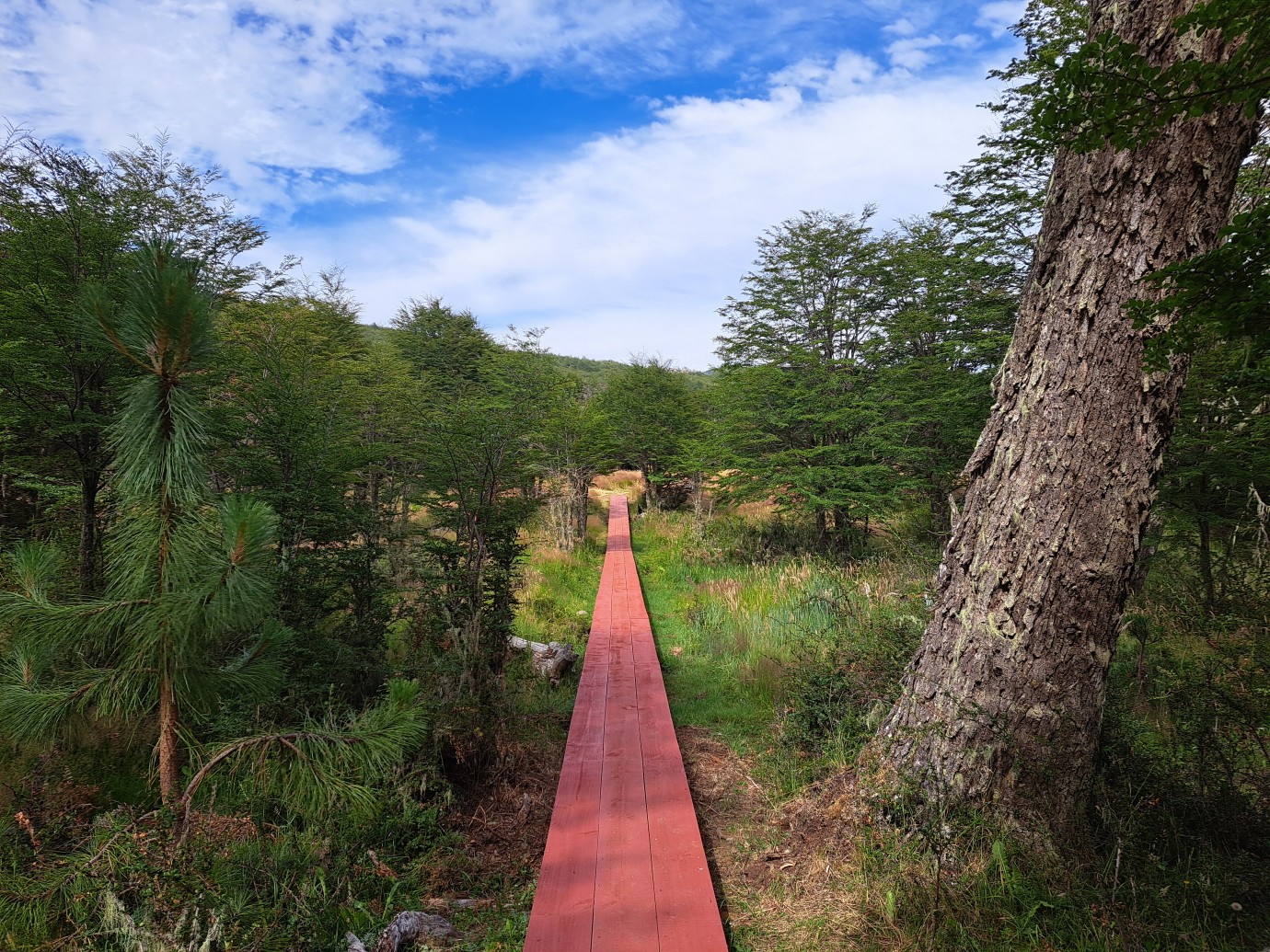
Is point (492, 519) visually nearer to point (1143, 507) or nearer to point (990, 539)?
point (990, 539)

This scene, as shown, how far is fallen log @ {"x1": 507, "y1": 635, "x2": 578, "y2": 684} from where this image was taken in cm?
629

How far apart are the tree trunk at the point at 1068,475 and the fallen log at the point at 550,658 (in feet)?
13.2

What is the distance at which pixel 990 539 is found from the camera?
119 inches

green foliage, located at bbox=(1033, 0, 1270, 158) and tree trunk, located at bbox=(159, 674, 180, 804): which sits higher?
green foliage, located at bbox=(1033, 0, 1270, 158)

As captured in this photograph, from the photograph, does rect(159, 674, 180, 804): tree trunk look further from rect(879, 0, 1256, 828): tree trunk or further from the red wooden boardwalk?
rect(879, 0, 1256, 828): tree trunk

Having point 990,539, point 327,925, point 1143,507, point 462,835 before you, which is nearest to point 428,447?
point 462,835

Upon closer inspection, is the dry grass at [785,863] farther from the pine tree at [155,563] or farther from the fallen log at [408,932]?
the pine tree at [155,563]

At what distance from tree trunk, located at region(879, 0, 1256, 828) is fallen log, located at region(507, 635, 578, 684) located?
4.03 m

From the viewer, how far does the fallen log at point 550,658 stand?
6293 mm

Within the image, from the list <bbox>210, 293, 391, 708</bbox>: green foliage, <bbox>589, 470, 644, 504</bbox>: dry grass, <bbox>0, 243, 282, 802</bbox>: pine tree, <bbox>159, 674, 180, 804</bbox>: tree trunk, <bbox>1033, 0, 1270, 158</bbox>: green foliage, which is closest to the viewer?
<bbox>1033, 0, 1270, 158</bbox>: green foliage

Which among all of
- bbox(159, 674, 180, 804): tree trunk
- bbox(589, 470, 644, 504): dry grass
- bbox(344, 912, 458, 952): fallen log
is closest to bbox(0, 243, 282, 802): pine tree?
bbox(159, 674, 180, 804): tree trunk

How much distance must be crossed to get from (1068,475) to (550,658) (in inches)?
206

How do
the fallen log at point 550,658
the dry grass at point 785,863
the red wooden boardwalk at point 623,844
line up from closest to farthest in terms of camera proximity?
1. the red wooden boardwalk at point 623,844
2. the dry grass at point 785,863
3. the fallen log at point 550,658

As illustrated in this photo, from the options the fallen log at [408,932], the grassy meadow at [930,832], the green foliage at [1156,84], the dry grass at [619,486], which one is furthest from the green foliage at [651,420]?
the green foliage at [1156,84]
